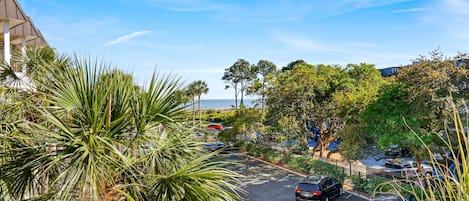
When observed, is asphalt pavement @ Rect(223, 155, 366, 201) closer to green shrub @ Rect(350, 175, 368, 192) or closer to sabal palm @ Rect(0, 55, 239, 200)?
green shrub @ Rect(350, 175, 368, 192)

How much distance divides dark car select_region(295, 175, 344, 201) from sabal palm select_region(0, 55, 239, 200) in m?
9.35

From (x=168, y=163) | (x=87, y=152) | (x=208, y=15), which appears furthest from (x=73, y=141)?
(x=208, y=15)

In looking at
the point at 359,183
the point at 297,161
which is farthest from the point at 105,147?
the point at 297,161

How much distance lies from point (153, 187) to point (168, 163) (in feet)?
1.14

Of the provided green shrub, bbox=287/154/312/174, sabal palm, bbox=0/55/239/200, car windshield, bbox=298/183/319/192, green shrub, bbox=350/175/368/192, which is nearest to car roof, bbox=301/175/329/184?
car windshield, bbox=298/183/319/192

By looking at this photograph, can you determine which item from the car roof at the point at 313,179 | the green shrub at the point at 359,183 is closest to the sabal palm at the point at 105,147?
the car roof at the point at 313,179

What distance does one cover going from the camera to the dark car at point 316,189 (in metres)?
12.1

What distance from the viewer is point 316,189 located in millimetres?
12203

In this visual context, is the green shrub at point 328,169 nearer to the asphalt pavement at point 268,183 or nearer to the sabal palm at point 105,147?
the asphalt pavement at point 268,183

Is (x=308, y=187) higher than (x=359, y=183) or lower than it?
higher

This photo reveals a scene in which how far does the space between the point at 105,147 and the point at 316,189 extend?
10.5 m

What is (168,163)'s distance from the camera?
3674 mm

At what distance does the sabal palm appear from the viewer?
2883 mm

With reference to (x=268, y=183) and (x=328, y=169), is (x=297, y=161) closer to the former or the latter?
(x=328, y=169)
